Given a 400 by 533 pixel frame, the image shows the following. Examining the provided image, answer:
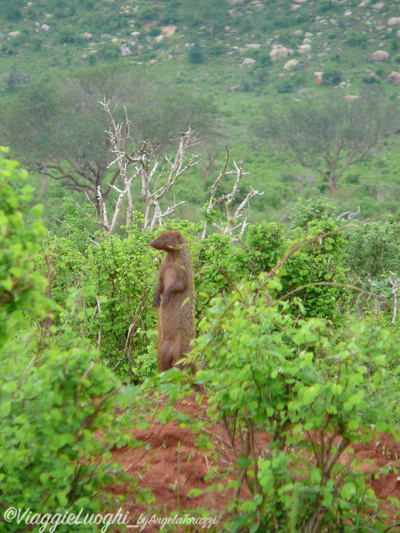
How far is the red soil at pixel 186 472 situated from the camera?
273cm

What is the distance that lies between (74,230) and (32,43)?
3468cm

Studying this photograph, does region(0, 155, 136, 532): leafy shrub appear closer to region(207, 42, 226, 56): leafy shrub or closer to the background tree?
the background tree

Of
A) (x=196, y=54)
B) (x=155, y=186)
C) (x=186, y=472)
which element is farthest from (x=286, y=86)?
(x=186, y=472)

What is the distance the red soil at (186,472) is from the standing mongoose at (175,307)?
993 millimetres

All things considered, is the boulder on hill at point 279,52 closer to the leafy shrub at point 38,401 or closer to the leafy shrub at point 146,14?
the leafy shrub at point 146,14

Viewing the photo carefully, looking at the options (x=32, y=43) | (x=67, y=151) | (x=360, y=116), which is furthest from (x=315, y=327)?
(x=32, y=43)

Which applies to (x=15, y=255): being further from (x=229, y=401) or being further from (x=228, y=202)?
(x=228, y=202)

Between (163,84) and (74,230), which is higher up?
(74,230)

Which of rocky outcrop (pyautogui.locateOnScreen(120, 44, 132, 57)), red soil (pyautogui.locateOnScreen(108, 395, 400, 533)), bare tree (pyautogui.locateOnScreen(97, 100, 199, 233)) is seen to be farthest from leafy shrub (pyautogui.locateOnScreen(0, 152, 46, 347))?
rocky outcrop (pyautogui.locateOnScreen(120, 44, 132, 57))

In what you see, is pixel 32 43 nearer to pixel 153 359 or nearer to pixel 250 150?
pixel 250 150

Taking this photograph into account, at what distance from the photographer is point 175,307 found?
5105 mm

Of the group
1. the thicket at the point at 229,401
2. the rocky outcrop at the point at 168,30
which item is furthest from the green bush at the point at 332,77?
the thicket at the point at 229,401

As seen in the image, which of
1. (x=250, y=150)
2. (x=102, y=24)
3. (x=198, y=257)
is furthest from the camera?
(x=102, y=24)

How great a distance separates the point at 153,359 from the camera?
18.1 ft
